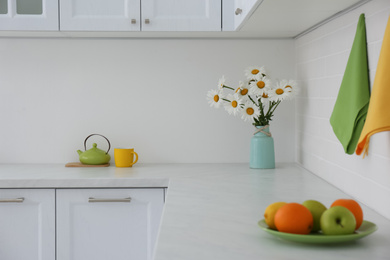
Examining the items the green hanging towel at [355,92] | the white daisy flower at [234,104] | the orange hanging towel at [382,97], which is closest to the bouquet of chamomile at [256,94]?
the white daisy flower at [234,104]

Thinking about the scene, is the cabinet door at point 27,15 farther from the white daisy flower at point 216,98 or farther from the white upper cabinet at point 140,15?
the white daisy flower at point 216,98

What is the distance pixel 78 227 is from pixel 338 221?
1552 millimetres

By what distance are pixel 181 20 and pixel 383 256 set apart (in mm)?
1802

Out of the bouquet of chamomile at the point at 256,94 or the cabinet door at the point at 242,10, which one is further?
the bouquet of chamomile at the point at 256,94

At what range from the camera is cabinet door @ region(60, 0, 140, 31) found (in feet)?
9.36

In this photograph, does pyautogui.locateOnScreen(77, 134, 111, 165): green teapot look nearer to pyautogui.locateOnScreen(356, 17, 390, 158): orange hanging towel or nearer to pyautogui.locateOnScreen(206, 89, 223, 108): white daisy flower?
pyautogui.locateOnScreen(206, 89, 223, 108): white daisy flower

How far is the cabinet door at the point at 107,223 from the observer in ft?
8.73

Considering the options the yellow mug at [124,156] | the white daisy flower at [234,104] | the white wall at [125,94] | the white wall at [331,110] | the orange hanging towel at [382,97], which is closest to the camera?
the orange hanging towel at [382,97]

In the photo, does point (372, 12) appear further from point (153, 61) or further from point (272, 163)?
point (153, 61)

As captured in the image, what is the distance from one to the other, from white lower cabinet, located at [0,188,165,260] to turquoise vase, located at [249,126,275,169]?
56cm

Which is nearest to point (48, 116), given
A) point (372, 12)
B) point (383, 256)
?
point (372, 12)

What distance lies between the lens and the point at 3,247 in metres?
2.66

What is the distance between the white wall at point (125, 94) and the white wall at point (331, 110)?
333mm

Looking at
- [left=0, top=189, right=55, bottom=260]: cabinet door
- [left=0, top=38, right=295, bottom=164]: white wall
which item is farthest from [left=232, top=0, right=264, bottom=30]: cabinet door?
[left=0, top=189, right=55, bottom=260]: cabinet door
